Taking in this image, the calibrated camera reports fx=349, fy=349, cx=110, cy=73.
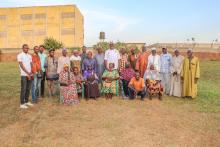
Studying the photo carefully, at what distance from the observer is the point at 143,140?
23.1 ft

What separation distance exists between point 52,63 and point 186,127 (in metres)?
4.84

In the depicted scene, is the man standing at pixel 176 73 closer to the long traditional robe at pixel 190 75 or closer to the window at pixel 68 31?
the long traditional robe at pixel 190 75

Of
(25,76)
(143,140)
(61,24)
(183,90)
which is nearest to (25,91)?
(25,76)

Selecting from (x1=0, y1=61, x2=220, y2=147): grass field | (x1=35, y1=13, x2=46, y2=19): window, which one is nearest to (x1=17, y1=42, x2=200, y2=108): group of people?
(x1=0, y1=61, x2=220, y2=147): grass field

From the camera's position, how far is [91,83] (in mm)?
11016

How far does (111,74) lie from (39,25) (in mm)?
43931

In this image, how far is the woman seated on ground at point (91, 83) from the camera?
432 inches

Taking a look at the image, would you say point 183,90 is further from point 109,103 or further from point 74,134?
point 74,134

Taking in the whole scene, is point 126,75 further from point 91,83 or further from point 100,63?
point 91,83

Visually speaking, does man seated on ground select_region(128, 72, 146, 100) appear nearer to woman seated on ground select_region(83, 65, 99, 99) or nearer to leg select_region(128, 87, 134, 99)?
leg select_region(128, 87, 134, 99)

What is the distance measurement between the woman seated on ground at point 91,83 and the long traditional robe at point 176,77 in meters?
2.77

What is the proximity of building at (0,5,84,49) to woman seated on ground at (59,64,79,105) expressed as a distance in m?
42.1

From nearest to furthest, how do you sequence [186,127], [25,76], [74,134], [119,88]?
[74,134], [186,127], [25,76], [119,88]

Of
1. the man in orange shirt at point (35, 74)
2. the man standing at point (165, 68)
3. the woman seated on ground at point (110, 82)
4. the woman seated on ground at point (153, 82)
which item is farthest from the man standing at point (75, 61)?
the man standing at point (165, 68)
